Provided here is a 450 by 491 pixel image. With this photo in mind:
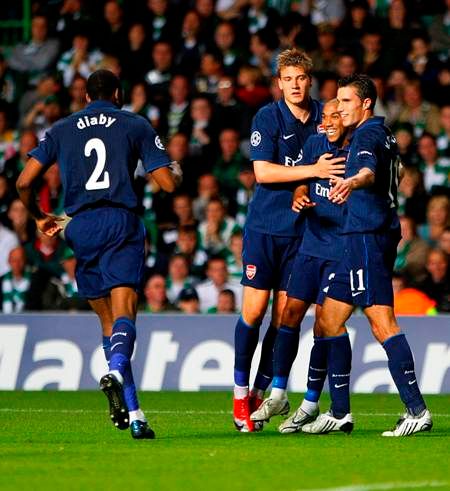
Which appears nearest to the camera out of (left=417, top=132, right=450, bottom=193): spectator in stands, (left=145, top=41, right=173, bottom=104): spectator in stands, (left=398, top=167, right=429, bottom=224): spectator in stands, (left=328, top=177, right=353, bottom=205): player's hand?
(left=328, top=177, right=353, bottom=205): player's hand

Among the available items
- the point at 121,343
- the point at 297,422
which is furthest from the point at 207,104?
the point at 121,343

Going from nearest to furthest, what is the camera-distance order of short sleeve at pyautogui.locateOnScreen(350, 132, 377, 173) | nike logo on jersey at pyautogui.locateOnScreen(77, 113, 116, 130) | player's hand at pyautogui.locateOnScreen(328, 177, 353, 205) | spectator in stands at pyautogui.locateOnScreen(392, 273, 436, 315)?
player's hand at pyautogui.locateOnScreen(328, 177, 353, 205), short sleeve at pyautogui.locateOnScreen(350, 132, 377, 173), nike logo on jersey at pyautogui.locateOnScreen(77, 113, 116, 130), spectator in stands at pyautogui.locateOnScreen(392, 273, 436, 315)

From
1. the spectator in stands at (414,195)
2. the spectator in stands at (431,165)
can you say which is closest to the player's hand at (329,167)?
the spectator in stands at (414,195)

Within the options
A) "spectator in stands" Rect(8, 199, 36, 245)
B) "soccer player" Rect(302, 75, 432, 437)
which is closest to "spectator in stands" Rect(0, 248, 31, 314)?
"spectator in stands" Rect(8, 199, 36, 245)

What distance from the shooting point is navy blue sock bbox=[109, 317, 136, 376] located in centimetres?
816

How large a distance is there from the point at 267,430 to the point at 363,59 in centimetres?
863

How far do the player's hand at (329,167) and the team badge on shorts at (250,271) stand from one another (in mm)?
929

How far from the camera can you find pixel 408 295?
14430 mm

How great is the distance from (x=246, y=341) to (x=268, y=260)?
21.7 inches

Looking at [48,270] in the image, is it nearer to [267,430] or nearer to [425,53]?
[425,53]

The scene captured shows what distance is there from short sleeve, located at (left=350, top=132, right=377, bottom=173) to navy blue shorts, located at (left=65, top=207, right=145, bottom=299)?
4.36 feet

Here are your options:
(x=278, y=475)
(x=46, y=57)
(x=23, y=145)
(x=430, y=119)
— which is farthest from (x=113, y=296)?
(x=46, y=57)

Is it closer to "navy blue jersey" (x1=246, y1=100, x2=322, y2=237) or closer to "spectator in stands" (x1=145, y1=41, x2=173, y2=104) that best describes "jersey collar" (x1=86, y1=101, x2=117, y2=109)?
"navy blue jersey" (x1=246, y1=100, x2=322, y2=237)

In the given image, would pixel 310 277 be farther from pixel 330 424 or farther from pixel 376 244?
pixel 330 424
